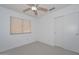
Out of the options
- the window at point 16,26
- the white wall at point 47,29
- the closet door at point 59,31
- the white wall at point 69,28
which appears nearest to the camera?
the white wall at point 69,28

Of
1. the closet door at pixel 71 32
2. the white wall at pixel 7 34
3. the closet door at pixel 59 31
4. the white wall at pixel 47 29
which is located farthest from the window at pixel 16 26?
the closet door at pixel 71 32

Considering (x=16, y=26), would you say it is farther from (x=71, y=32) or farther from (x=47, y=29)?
(x=71, y=32)

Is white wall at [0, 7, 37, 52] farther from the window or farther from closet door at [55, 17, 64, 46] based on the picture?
closet door at [55, 17, 64, 46]

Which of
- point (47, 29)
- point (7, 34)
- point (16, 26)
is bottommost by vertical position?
point (7, 34)

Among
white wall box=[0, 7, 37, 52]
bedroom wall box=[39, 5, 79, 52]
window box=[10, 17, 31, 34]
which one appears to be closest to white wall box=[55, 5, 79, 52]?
bedroom wall box=[39, 5, 79, 52]

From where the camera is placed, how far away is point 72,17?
235 cm

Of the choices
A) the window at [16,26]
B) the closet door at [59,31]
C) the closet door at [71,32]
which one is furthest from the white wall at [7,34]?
the closet door at [71,32]

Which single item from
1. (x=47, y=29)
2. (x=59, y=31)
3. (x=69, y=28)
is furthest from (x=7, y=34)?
(x=69, y=28)

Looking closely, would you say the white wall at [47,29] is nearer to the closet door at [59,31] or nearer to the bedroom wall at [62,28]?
the bedroom wall at [62,28]

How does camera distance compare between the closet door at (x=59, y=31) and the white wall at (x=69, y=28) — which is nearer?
the white wall at (x=69, y=28)

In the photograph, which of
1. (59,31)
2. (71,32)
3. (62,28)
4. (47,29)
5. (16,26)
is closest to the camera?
(71,32)

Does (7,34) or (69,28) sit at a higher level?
(69,28)

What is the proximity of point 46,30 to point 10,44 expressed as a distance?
5.93 feet

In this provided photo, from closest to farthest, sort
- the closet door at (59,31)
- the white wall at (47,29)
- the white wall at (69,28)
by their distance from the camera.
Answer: the white wall at (69,28) → the closet door at (59,31) → the white wall at (47,29)
